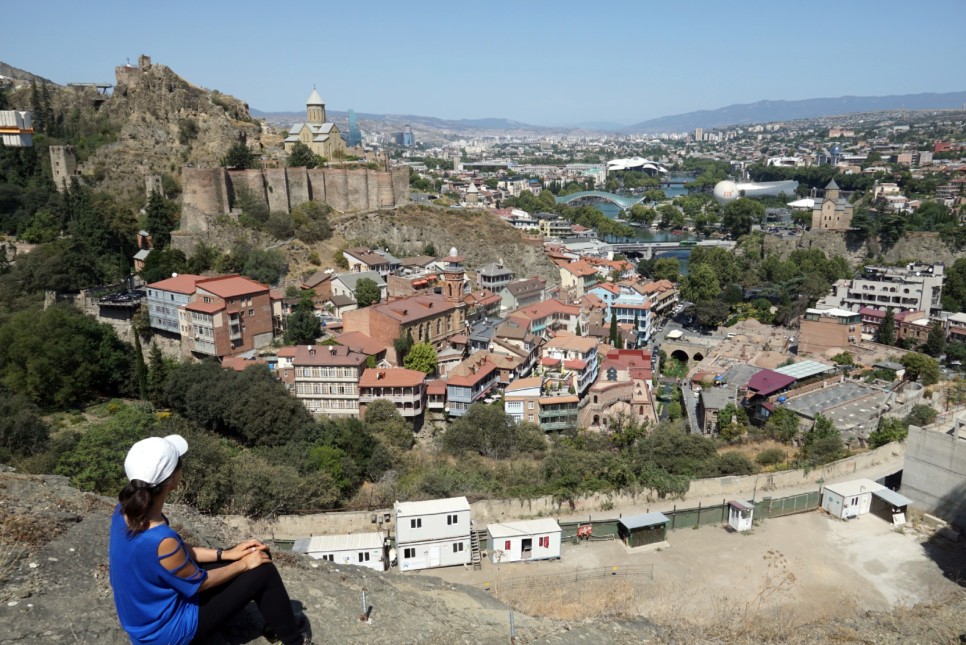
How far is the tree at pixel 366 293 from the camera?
25.6 m

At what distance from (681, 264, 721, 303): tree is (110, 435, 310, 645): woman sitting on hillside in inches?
1410

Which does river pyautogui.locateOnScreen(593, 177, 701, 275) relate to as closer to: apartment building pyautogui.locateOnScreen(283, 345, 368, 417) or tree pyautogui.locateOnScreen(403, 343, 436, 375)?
tree pyautogui.locateOnScreen(403, 343, 436, 375)

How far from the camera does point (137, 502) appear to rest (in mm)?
2977

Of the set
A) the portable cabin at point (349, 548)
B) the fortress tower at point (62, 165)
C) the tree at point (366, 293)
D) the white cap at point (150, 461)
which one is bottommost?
the portable cabin at point (349, 548)

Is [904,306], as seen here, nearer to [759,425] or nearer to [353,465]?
[759,425]

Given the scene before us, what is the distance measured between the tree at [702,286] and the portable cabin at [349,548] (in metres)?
27.7

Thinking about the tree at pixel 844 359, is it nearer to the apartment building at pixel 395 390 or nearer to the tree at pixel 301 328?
the apartment building at pixel 395 390

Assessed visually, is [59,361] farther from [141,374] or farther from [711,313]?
[711,313]

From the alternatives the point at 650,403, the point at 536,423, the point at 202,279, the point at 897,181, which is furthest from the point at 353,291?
the point at 897,181

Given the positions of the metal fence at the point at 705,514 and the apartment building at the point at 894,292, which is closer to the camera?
the metal fence at the point at 705,514

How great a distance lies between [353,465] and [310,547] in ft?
12.8

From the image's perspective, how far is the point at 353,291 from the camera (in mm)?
26000

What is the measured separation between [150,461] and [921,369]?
27257mm

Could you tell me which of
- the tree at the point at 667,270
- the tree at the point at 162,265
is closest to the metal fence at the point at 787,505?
the tree at the point at 162,265
